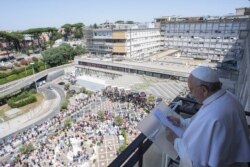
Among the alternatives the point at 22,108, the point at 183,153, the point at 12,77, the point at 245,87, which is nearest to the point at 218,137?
the point at 183,153

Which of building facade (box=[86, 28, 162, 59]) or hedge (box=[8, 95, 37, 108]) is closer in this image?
hedge (box=[8, 95, 37, 108])

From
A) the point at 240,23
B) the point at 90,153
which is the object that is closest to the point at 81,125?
the point at 90,153

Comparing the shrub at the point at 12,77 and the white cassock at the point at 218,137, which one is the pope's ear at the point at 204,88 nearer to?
the white cassock at the point at 218,137

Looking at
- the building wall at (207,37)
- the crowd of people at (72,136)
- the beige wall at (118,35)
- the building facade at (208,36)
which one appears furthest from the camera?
the beige wall at (118,35)

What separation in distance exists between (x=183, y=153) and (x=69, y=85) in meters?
29.0

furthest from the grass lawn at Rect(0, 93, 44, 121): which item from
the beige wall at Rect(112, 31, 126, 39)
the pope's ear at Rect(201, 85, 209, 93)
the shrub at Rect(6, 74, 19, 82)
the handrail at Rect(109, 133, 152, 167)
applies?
the pope's ear at Rect(201, 85, 209, 93)

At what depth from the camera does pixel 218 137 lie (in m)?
1.45

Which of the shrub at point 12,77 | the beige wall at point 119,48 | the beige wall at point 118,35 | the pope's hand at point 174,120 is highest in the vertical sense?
the pope's hand at point 174,120

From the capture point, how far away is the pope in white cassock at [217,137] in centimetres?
145

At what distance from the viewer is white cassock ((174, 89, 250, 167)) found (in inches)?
57.1

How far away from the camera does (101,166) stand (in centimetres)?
1267

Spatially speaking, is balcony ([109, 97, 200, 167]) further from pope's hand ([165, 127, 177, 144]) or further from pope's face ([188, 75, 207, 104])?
pope's face ([188, 75, 207, 104])

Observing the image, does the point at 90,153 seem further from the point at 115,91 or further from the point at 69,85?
the point at 69,85

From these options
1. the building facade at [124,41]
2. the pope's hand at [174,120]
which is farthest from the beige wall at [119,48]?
the pope's hand at [174,120]
